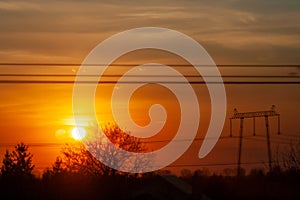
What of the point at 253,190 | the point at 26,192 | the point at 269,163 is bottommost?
the point at 26,192

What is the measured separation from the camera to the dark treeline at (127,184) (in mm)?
41750

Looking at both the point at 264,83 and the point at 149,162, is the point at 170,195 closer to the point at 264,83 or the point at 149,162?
the point at 149,162

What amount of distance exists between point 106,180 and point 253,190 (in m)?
9.07

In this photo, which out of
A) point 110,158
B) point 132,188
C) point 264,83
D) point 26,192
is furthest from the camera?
point 110,158

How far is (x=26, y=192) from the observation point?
4128 centimetres

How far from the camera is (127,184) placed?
145 feet

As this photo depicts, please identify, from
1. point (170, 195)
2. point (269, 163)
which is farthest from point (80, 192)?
point (269, 163)

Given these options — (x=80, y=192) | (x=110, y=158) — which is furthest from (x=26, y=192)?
(x=110, y=158)

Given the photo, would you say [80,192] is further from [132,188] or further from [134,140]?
[134,140]

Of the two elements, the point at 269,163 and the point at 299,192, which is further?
the point at 269,163

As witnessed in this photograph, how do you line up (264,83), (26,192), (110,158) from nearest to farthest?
1. (264,83)
2. (26,192)
3. (110,158)

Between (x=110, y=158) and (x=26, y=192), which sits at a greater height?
(x=110, y=158)

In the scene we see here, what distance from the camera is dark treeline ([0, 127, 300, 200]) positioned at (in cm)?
4175

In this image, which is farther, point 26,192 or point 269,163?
point 269,163
